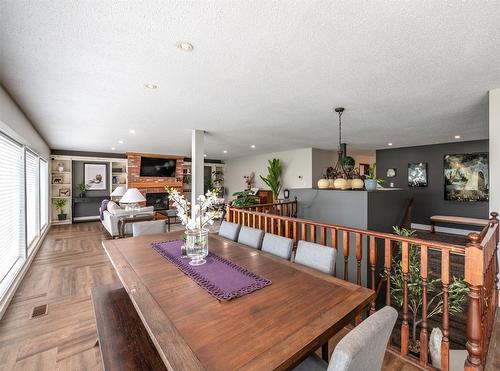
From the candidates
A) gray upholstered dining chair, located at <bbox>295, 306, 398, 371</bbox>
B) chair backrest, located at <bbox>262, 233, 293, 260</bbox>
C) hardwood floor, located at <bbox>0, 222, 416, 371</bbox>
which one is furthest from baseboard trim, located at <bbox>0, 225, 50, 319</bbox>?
gray upholstered dining chair, located at <bbox>295, 306, 398, 371</bbox>

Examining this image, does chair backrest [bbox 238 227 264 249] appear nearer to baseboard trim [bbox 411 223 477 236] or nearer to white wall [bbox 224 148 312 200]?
white wall [bbox 224 148 312 200]

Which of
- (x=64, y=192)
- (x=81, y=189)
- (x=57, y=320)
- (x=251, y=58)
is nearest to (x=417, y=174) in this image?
(x=251, y=58)

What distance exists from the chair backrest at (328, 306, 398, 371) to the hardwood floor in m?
1.11

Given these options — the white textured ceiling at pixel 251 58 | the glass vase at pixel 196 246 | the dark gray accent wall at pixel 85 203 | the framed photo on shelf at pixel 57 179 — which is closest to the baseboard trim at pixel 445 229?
the white textured ceiling at pixel 251 58

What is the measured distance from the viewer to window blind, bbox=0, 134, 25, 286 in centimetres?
301

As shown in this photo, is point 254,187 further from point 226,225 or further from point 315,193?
point 226,225

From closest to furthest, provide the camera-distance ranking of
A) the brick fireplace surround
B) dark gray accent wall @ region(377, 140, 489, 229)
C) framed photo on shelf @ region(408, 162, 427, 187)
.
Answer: dark gray accent wall @ region(377, 140, 489, 229)
framed photo on shelf @ region(408, 162, 427, 187)
the brick fireplace surround

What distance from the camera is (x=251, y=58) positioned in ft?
6.47

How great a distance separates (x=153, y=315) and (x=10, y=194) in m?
3.72

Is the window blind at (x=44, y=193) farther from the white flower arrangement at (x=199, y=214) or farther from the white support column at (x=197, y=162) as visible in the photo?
the white flower arrangement at (x=199, y=214)

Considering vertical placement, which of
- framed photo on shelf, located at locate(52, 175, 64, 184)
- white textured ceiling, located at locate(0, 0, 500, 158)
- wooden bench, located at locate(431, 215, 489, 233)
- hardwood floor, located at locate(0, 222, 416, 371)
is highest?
white textured ceiling, located at locate(0, 0, 500, 158)

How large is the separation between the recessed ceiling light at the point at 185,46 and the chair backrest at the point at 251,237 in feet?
5.76

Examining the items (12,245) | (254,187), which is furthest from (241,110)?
(254,187)

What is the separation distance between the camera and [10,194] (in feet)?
11.1
